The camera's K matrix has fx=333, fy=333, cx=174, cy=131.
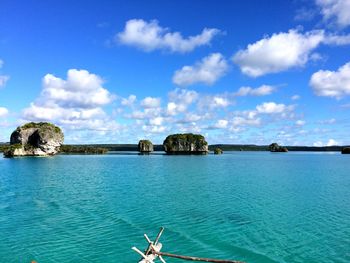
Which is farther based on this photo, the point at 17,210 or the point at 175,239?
the point at 17,210

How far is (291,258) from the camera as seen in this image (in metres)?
26.7

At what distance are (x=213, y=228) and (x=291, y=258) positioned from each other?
9624mm

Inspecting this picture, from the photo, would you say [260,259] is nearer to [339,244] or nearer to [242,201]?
[339,244]

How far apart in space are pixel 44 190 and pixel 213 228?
132ft

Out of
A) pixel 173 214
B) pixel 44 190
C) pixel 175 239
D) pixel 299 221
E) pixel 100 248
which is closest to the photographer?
pixel 100 248

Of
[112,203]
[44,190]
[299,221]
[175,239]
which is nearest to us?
[175,239]

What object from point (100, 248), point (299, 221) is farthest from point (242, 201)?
point (100, 248)

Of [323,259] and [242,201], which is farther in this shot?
[242,201]

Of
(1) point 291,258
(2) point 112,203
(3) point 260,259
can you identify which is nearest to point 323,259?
(1) point 291,258

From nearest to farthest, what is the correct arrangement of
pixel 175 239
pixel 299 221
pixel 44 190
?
pixel 175 239
pixel 299 221
pixel 44 190

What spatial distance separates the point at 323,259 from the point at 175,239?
12.7 m

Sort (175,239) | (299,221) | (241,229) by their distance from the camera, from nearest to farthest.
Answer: (175,239)
(241,229)
(299,221)

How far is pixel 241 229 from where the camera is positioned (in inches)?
1361

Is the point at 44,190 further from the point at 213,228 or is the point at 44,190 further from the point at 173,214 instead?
the point at 213,228
